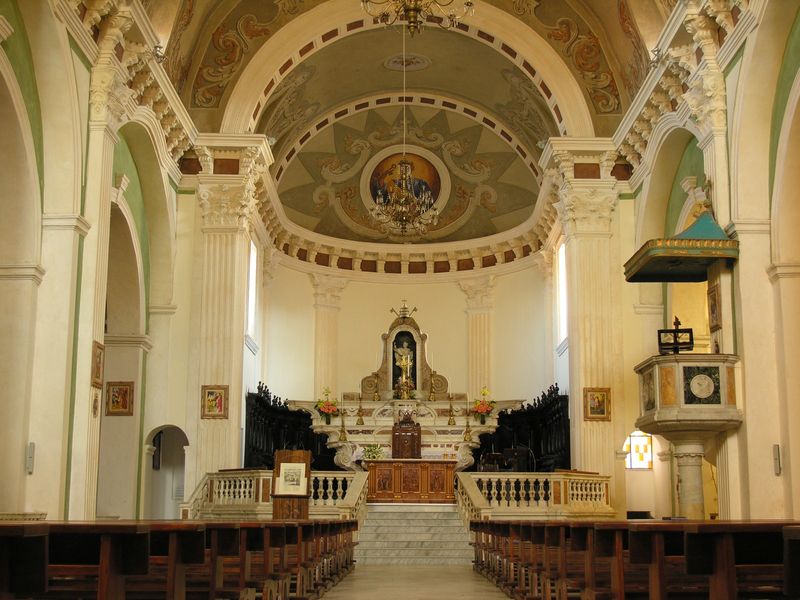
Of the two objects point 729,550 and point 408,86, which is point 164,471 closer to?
point 408,86

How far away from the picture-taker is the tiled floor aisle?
32.8 feet

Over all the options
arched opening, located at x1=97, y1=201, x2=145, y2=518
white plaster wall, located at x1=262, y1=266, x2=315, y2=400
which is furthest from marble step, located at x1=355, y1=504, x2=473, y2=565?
white plaster wall, located at x1=262, y1=266, x2=315, y2=400

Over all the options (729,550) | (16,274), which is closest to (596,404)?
(16,274)

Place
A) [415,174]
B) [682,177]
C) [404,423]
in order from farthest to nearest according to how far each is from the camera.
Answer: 1. [415,174]
2. [404,423]
3. [682,177]

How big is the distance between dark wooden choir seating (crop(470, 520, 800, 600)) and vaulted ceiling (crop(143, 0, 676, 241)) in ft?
35.7

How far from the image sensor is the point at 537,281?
2586 cm

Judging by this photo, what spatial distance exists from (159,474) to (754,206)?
1164 centimetres

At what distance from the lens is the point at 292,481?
1364 centimetres

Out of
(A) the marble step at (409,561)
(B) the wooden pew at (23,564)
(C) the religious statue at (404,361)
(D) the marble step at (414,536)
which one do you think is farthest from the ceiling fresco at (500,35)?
(B) the wooden pew at (23,564)

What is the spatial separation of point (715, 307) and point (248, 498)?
26.4 feet

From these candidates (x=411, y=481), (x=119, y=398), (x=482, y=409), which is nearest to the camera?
(x=119, y=398)

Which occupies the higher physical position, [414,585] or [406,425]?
[406,425]

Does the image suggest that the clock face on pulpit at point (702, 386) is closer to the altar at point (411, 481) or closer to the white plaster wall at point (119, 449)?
the altar at point (411, 481)

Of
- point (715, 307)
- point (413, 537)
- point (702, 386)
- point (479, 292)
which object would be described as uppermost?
point (479, 292)
